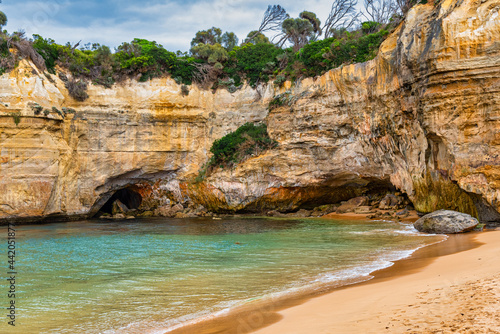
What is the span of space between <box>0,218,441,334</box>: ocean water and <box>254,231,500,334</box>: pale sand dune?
1045 millimetres

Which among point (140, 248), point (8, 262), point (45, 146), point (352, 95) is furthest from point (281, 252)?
point (45, 146)

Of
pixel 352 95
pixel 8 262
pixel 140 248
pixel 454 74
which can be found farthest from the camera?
pixel 352 95

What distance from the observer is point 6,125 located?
20.5m

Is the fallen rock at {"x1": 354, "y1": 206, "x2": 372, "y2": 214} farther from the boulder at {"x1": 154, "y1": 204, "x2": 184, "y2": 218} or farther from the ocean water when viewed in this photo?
the boulder at {"x1": 154, "y1": 204, "x2": 184, "y2": 218}

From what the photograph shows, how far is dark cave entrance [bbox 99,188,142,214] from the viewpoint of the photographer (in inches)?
1155

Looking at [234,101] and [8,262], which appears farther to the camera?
[234,101]

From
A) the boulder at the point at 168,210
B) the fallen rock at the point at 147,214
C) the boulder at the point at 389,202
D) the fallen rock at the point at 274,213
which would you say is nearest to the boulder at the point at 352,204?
the boulder at the point at 389,202

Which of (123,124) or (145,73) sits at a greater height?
(145,73)

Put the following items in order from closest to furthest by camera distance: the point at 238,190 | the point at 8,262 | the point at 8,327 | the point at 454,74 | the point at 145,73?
the point at 8,327, the point at 8,262, the point at 454,74, the point at 238,190, the point at 145,73

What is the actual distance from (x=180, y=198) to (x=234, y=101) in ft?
24.6

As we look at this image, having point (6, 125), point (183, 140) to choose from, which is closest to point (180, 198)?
point (183, 140)

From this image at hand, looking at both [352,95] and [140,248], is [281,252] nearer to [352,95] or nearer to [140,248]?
[140,248]

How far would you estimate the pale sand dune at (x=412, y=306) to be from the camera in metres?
3.67

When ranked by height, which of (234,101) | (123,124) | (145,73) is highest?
(145,73)
